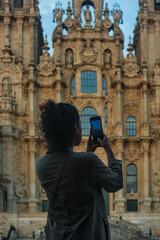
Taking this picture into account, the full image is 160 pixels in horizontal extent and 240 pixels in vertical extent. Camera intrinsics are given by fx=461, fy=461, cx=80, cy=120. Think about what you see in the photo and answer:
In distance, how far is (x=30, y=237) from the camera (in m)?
25.5

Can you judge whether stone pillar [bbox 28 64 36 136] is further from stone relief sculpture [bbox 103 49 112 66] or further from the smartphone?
the smartphone

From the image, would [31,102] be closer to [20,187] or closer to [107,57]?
[20,187]

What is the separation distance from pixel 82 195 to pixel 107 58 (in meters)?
30.2

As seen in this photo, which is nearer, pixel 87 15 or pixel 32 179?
pixel 32 179

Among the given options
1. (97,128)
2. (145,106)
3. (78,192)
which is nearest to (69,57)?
(145,106)

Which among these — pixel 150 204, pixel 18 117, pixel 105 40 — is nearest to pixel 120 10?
pixel 105 40

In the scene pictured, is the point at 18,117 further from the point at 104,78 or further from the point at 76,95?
the point at 104,78

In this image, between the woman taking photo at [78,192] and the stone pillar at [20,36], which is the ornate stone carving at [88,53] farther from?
the woman taking photo at [78,192]

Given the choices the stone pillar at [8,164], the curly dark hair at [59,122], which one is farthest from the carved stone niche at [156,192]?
the curly dark hair at [59,122]

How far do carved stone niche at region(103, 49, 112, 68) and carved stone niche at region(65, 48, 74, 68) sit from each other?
2269 millimetres

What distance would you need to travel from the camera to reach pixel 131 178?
30609 millimetres

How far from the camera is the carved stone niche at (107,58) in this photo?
107 ft

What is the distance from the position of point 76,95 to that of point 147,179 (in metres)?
7.38

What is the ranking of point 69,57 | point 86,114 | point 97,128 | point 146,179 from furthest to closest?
point 69,57 → point 86,114 → point 146,179 → point 97,128
